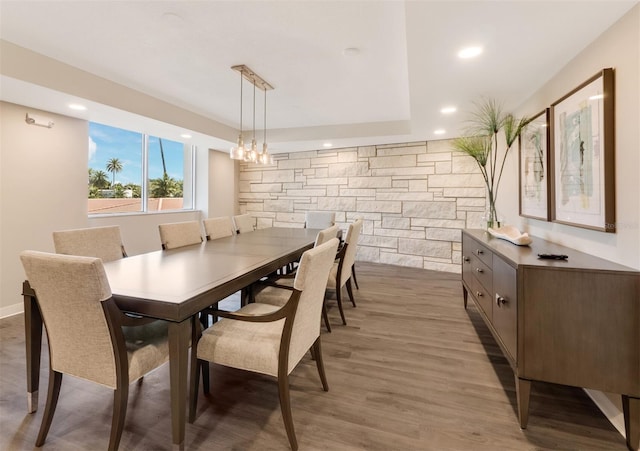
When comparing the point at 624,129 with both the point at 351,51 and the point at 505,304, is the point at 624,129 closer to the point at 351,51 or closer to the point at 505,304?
the point at 505,304

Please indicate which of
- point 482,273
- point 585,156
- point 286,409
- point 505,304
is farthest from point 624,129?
point 286,409

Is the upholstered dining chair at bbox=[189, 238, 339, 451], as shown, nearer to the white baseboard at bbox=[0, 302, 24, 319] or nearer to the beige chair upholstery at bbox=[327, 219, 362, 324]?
the beige chair upholstery at bbox=[327, 219, 362, 324]

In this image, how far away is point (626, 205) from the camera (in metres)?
1.56

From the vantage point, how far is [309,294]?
5.08 ft

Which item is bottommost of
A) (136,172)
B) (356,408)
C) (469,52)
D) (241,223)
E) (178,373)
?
(356,408)

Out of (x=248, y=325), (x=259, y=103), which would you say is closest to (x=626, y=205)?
(x=248, y=325)

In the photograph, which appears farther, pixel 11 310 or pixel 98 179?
pixel 98 179

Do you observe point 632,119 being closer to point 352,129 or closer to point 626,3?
point 626,3

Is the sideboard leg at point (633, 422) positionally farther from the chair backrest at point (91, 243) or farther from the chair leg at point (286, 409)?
the chair backrest at point (91, 243)

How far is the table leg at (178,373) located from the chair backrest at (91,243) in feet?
4.45

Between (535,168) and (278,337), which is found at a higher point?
(535,168)

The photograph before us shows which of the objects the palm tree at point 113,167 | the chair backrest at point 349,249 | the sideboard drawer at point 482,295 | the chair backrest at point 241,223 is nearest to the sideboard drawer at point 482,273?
the sideboard drawer at point 482,295

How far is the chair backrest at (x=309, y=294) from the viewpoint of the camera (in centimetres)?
142

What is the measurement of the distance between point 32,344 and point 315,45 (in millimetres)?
2676
